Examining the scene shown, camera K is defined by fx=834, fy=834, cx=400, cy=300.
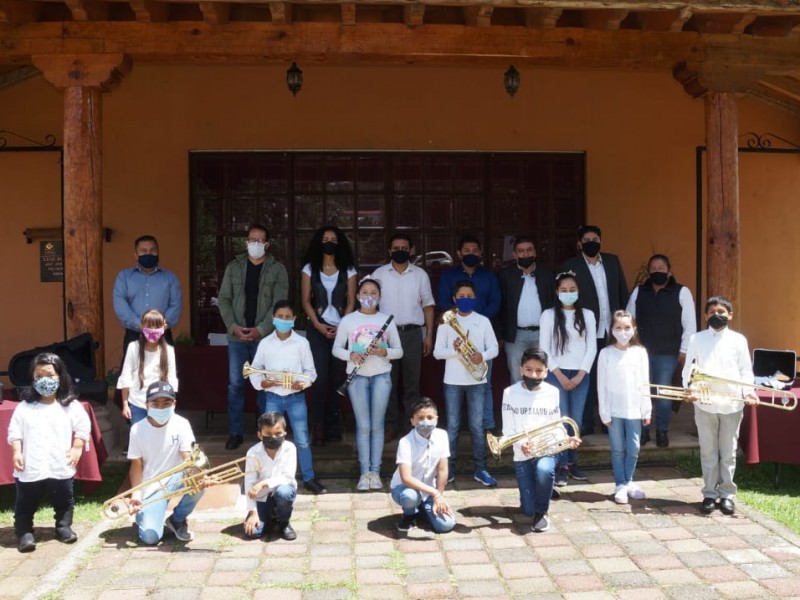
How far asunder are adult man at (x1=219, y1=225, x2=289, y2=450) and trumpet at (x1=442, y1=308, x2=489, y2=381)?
1.53 metres

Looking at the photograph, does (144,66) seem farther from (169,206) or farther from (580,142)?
(580,142)

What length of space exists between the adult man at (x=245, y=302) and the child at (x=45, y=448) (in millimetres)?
1639

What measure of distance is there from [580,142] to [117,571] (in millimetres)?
7467

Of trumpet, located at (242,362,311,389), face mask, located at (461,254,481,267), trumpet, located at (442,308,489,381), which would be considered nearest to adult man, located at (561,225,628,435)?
face mask, located at (461,254,481,267)

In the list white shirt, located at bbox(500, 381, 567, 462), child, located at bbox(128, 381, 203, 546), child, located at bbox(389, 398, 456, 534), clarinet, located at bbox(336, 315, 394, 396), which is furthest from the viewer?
clarinet, located at bbox(336, 315, 394, 396)

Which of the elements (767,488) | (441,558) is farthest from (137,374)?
(767,488)

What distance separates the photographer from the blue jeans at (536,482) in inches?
221

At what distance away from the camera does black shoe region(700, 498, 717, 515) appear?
5.86 meters

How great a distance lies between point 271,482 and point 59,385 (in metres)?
1.58

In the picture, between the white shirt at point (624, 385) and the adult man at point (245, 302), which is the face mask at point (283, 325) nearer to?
the adult man at point (245, 302)

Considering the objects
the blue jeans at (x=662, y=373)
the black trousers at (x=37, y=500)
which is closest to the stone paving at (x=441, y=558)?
the black trousers at (x=37, y=500)

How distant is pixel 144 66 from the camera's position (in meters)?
9.79

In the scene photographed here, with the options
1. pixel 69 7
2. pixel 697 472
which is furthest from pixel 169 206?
pixel 697 472

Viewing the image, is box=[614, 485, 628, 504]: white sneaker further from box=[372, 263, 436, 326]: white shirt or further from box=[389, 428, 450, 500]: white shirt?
box=[372, 263, 436, 326]: white shirt
